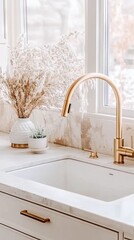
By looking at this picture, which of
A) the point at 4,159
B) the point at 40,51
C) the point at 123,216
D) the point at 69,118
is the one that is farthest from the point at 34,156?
the point at 123,216

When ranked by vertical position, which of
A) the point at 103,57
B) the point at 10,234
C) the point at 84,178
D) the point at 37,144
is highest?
the point at 103,57

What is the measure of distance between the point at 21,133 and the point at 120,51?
2.05 ft

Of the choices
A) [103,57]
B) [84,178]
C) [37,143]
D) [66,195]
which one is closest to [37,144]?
[37,143]

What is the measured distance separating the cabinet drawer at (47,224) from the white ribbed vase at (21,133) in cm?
58

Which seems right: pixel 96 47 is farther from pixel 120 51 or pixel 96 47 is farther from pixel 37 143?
pixel 37 143

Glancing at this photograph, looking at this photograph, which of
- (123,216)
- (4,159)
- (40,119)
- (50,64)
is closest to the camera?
(123,216)

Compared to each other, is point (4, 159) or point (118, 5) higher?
point (118, 5)

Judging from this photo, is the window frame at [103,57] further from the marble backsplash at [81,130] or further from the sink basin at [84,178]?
the sink basin at [84,178]

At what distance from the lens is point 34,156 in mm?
2211

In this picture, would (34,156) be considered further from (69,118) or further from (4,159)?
(69,118)

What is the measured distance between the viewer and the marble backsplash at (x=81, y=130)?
222 cm

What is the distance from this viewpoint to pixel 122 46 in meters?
2.23

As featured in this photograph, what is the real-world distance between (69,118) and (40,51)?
14.6 inches

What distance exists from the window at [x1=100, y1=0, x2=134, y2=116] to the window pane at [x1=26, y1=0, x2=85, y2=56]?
0.68 feet
